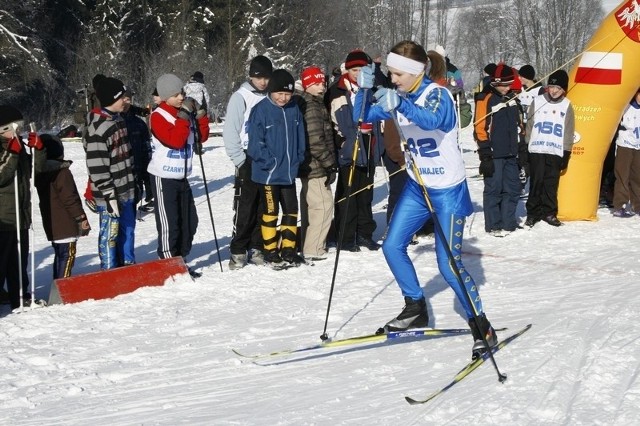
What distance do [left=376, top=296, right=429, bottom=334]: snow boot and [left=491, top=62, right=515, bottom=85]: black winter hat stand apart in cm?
447

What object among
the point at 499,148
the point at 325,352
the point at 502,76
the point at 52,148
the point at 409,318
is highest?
the point at 502,76

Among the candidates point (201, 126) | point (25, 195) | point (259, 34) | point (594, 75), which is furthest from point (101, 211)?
point (259, 34)

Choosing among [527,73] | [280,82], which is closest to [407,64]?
[280,82]

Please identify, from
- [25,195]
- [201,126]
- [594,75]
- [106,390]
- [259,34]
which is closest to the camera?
[106,390]

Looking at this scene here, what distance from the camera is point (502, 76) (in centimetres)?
955

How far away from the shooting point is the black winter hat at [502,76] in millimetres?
9531

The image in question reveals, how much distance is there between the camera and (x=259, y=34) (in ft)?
154

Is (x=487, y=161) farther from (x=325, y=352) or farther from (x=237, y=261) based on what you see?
(x=325, y=352)

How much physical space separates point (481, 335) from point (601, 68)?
6132mm

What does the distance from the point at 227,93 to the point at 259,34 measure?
7.37 meters

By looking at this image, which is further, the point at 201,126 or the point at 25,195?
the point at 201,126

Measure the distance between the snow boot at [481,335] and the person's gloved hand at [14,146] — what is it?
13.3 ft

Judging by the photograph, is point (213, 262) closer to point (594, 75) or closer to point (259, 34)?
point (594, 75)

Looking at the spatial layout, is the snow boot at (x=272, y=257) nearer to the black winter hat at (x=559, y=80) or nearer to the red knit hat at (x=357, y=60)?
the red knit hat at (x=357, y=60)
